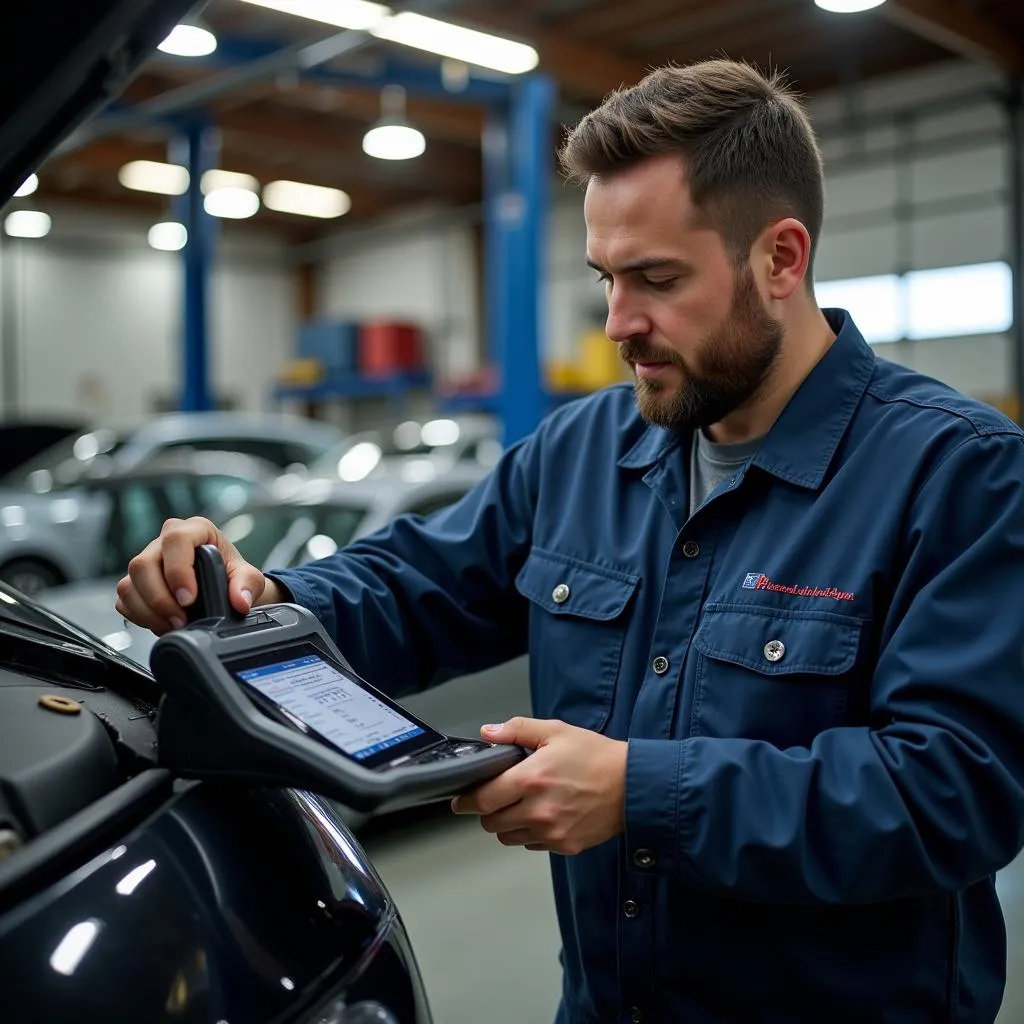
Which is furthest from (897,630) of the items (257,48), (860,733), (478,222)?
(478,222)

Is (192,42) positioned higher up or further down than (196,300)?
higher up

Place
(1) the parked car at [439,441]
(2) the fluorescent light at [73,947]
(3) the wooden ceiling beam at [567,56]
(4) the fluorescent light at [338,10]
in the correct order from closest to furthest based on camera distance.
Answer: (2) the fluorescent light at [73,947]
(4) the fluorescent light at [338,10]
(3) the wooden ceiling beam at [567,56]
(1) the parked car at [439,441]

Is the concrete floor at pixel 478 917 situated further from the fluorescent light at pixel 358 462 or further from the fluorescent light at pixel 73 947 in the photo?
the fluorescent light at pixel 73 947

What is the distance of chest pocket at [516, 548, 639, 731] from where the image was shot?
1403mm

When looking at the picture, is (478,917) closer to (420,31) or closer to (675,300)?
(675,300)

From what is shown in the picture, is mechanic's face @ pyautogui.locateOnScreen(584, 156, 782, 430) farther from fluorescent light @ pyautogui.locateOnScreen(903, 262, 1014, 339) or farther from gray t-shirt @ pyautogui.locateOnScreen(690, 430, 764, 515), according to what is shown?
fluorescent light @ pyautogui.locateOnScreen(903, 262, 1014, 339)

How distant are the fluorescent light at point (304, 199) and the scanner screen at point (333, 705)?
16.4 metres

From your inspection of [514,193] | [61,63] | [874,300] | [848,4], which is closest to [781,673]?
[61,63]

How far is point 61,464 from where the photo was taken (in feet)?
25.9

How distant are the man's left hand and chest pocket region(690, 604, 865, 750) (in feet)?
0.59

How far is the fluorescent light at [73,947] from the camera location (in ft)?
2.68

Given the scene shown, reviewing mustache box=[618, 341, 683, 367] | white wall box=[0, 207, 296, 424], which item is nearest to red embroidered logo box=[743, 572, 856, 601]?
mustache box=[618, 341, 683, 367]

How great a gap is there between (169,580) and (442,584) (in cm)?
45

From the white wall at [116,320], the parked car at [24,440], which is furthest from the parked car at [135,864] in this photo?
the white wall at [116,320]
